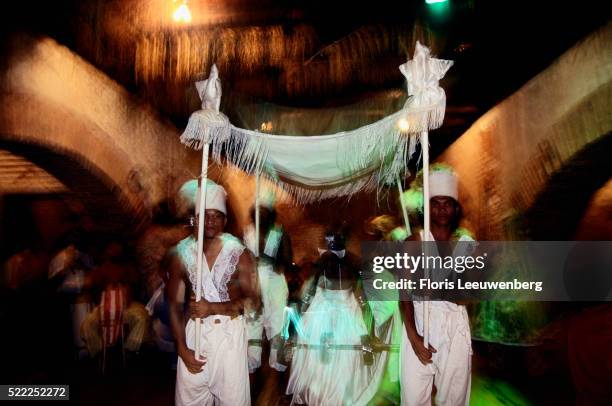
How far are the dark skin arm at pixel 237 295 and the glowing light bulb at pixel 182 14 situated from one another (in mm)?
3130

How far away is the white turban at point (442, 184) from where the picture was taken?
11.7 feet

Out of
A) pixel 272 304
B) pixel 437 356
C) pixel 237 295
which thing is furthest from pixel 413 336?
pixel 272 304

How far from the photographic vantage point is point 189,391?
3217 millimetres

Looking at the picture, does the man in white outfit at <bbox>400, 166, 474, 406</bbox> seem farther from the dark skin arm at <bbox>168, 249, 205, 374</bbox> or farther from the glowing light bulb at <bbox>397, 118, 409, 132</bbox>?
the dark skin arm at <bbox>168, 249, 205, 374</bbox>

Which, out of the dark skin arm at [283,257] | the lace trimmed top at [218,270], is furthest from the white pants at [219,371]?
the dark skin arm at [283,257]

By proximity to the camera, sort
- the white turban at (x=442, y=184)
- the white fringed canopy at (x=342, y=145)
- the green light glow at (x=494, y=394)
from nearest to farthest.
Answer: the white fringed canopy at (x=342, y=145), the white turban at (x=442, y=184), the green light glow at (x=494, y=394)


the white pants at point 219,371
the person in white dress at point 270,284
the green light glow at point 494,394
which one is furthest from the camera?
the person in white dress at point 270,284

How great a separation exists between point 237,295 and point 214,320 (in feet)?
0.81

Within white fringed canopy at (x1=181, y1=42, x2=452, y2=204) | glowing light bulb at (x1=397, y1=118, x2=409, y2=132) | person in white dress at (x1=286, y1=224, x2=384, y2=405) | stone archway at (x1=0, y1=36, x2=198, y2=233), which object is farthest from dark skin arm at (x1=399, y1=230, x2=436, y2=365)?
stone archway at (x1=0, y1=36, x2=198, y2=233)

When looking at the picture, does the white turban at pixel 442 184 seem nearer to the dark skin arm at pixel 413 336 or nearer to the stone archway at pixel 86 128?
the dark skin arm at pixel 413 336

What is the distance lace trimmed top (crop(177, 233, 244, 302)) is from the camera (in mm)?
3320

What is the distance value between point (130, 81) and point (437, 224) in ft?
15.1

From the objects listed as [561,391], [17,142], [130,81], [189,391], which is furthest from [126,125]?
[561,391]

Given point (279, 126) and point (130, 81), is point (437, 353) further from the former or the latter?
point (130, 81)
